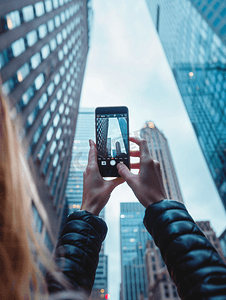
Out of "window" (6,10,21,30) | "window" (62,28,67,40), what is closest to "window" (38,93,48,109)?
"window" (6,10,21,30)

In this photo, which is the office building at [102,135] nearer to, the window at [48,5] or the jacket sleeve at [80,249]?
the jacket sleeve at [80,249]

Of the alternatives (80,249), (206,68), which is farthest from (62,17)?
(80,249)

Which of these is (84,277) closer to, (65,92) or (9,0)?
(9,0)

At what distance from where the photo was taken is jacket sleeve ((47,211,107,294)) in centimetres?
113

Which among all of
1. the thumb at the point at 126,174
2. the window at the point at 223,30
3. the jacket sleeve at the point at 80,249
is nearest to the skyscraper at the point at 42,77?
the thumb at the point at 126,174

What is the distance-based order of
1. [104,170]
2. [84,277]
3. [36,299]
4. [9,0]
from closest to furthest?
[36,299] → [84,277] → [104,170] → [9,0]

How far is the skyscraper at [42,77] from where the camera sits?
1456 centimetres

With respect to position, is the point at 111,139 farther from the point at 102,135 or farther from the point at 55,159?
the point at 55,159

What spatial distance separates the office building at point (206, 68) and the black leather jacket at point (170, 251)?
31.2m

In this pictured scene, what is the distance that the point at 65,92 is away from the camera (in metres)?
31.6

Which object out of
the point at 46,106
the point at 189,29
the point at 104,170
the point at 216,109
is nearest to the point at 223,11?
the point at 189,29

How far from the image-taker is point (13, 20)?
14.8 meters

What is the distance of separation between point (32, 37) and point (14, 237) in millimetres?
24665

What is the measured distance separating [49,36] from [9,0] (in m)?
10.5
